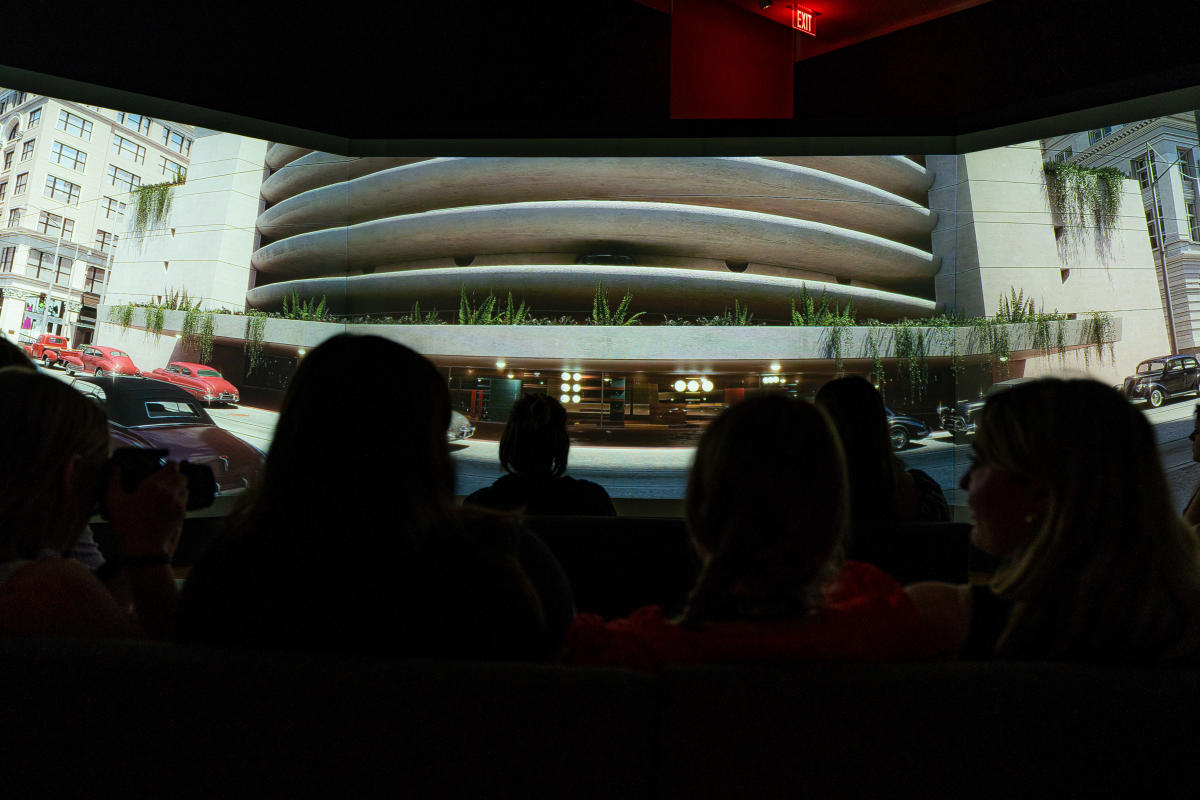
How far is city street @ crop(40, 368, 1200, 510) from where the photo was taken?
13.9 ft

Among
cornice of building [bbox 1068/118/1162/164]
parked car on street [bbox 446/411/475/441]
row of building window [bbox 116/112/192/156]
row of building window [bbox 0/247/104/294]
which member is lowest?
parked car on street [bbox 446/411/475/441]

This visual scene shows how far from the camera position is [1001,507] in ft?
3.51

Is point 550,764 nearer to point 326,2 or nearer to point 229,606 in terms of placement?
point 229,606

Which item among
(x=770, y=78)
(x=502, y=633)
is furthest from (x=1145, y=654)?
(x=770, y=78)

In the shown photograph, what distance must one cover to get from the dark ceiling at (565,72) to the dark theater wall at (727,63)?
12 cm

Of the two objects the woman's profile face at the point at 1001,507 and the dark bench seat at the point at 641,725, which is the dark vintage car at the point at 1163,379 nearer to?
the woman's profile face at the point at 1001,507

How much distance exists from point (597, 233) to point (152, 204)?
286cm

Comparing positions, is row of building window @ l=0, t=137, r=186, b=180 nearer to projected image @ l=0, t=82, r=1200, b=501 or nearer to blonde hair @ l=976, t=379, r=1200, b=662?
projected image @ l=0, t=82, r=1200, b=501

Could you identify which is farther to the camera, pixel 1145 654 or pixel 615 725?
pixel 1145 654

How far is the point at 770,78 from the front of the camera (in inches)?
217

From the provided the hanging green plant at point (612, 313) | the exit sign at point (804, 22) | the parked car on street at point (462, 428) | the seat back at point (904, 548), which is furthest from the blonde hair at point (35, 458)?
the exit sign at point (804, 22)

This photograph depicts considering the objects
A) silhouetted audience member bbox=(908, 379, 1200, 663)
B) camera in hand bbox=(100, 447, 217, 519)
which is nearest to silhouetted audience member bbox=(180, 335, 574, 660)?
camera in hand bbox=(100, 447, 217, 519)

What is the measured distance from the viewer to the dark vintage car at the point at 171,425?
436cm

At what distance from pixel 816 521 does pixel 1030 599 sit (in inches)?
11.7
